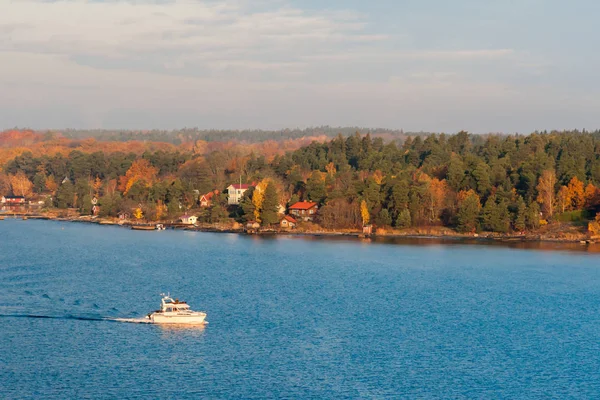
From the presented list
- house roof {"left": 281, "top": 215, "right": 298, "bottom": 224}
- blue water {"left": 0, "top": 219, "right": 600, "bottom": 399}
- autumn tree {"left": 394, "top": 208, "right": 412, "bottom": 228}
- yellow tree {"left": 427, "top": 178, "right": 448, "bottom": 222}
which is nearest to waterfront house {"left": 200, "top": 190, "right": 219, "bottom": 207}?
house roof {"left": 281, "top": 215, "right": 298, "bottom": 224}

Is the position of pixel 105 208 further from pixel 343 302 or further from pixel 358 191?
pixel 343 302

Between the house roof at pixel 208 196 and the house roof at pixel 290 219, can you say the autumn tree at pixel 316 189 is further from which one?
the house roof at pixel 208 196

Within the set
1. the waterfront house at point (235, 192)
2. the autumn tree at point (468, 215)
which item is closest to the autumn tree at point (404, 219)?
the autumn tree at point (468, 215)

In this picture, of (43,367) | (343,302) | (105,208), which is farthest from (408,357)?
(105,208)

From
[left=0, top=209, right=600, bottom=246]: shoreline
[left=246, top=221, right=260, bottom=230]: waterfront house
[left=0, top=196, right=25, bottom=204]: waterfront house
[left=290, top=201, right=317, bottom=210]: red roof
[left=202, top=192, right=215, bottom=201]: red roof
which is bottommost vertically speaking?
[left=0, top=209, right=600, bottom=246]: shoreline

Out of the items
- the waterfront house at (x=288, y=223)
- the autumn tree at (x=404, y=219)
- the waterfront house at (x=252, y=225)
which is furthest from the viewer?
the waterfront house at (x=288, y=223)

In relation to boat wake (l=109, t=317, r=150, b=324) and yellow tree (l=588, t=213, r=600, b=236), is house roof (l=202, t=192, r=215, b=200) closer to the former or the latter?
yellow tree (l=588, t=213, r=600, b=236)
